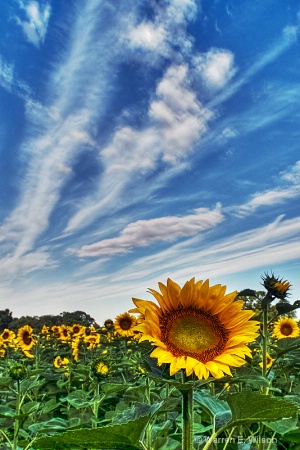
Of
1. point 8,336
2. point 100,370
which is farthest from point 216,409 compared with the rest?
point 8,336

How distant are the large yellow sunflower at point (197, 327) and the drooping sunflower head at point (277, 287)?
1216 millimetres

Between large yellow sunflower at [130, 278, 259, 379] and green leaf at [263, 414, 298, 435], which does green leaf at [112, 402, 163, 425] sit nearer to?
large yellow sunflower at [130, 278, 259, 379]

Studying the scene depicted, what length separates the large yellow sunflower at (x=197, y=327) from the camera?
161 cm

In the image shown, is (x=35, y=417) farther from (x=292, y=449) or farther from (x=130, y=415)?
(x=130, y=415)

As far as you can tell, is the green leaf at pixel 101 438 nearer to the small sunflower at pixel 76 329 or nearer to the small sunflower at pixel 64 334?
the small sunflower at pixel 76 329

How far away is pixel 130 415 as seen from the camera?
4.99 feet

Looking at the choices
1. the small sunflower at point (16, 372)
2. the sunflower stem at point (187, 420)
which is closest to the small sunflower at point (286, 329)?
the small sunflower at point (16, 372)

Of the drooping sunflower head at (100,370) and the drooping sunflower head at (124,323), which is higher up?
the drooping sunflower head at (124,323)

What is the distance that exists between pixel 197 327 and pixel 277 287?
1.34 metres

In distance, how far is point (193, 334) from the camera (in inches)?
67.3

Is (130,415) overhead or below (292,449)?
overhead

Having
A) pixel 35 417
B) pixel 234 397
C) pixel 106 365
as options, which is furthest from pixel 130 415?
pixel 35 417

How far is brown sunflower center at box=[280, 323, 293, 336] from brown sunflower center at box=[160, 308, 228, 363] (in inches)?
212

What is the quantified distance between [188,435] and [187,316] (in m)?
0.45
